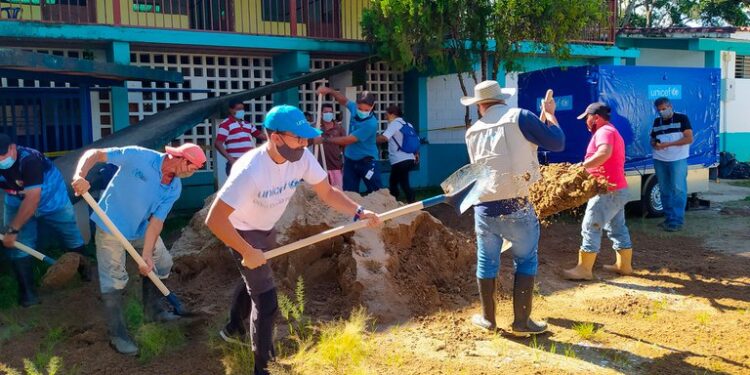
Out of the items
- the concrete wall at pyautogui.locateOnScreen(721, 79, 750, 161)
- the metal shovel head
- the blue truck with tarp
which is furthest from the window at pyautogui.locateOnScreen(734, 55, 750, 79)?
the metal shovel head

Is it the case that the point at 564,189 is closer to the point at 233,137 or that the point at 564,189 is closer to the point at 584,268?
the point at 584,268

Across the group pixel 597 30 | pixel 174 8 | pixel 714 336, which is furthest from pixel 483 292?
pixel 597 30

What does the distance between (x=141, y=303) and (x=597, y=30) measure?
38.0 feet

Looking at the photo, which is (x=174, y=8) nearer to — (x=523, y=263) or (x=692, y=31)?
(x=523, y=263)

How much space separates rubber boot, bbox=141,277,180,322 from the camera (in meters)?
4.95

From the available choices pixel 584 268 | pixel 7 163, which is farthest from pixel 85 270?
pixel 584 268

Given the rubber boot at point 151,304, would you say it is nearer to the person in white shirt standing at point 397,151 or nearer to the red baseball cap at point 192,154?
the red baseball cap at point 192,154

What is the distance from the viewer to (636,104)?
9273mm

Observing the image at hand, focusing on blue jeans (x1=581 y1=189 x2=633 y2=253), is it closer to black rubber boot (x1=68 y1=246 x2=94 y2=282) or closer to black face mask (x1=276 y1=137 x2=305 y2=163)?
black face mask (x1=276 y1=137 x2=305 y2=163)

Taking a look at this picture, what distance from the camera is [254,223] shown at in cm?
389

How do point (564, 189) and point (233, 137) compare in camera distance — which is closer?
point (564, 189)

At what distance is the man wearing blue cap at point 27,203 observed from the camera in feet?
17.9

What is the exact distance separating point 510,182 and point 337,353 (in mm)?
1550

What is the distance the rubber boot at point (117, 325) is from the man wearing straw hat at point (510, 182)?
2407 mm
